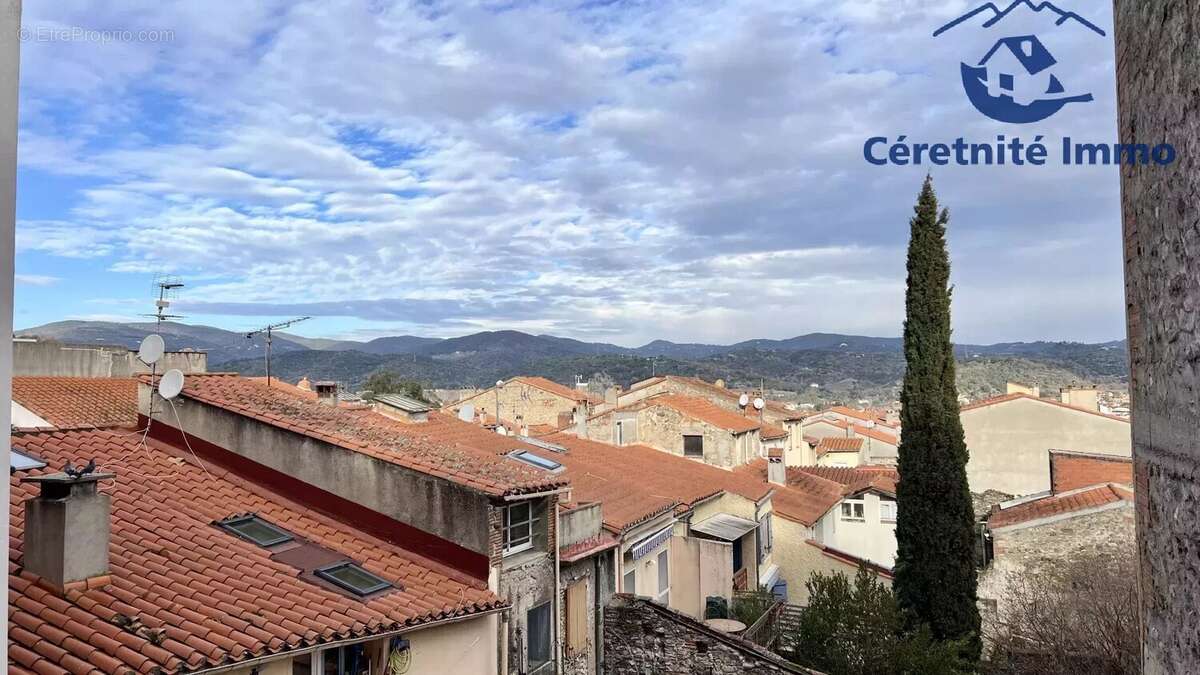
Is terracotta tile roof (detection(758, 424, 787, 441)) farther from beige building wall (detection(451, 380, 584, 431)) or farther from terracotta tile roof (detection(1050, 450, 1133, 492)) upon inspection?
beige building wall (detection(451, 380, 584, 431))

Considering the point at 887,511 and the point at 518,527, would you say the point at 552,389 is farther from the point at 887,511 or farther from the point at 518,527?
the point at 518,527

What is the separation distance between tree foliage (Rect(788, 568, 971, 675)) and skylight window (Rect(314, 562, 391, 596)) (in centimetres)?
1035

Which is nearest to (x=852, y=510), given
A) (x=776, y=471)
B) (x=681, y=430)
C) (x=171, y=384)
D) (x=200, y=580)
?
(x=776, y=471)

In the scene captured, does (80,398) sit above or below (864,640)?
above

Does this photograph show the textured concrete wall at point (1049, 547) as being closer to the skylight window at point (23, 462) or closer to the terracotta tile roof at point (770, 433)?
the terracotta tile roof at point (770, 433)

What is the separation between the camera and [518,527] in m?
12.2

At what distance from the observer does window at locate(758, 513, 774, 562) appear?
2559cm

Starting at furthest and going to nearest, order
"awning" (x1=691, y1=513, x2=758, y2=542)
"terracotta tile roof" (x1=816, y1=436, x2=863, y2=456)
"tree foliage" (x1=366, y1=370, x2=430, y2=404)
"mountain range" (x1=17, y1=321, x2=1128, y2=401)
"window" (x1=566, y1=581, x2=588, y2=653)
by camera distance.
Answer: "mountain range" (x1=17, y1=321, x2=1128, y2=401) < "tree foliage" (x1=366, y1=370, x2=430, y2=404) < "terracotta tile roof" (x1=816, y1=436, x2=863, y2=456) < "awning" (x1=691, y1=513, x2=758, y2=542) < "window" (x1=566, y1=581, x2=588, y2=653)

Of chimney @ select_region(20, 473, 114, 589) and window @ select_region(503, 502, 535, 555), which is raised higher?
chimney @ select_region(20, 473, 114, 589)

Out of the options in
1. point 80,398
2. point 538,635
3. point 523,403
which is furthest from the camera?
point 523,403

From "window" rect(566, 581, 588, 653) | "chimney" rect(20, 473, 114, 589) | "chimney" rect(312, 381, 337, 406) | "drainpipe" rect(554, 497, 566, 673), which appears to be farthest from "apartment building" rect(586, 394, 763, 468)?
"chimney" rect(20, 473, 114, 589)

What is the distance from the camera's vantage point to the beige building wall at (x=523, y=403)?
168 feet

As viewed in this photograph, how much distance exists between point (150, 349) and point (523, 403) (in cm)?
4147

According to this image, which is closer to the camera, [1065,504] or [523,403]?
[1065,504]
